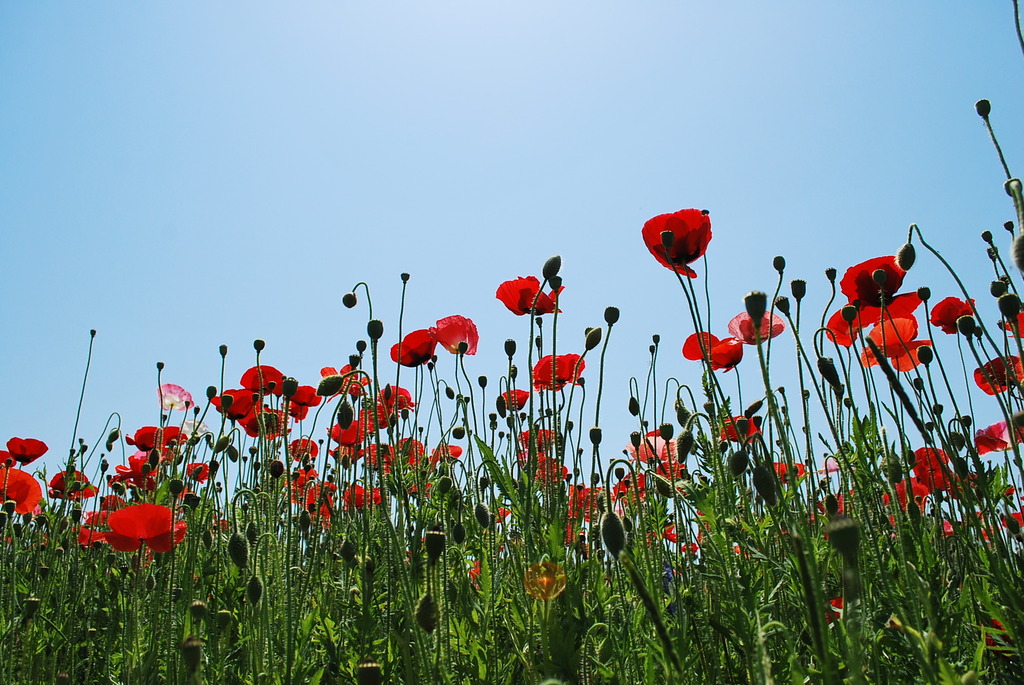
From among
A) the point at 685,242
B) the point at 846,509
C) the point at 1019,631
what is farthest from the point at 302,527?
the point at 1019,631

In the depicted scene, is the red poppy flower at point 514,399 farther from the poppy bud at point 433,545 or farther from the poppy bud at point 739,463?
the poppy bud at point 433,545

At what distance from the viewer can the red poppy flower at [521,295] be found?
2.92 meters

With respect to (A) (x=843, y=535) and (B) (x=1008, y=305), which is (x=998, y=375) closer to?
(B) (x=1008, y=305)

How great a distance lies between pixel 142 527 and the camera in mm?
2064

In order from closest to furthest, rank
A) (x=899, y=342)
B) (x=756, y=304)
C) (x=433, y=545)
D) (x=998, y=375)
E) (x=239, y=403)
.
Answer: (x=756, y=304) → (x=433, y=545) → (x=899, y=342) → (x=998, y=375) → (x=239, y=403)

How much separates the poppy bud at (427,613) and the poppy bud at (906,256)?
1533 millimetres

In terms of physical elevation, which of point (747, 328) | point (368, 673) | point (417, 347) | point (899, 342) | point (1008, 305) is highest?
point (417, 347)

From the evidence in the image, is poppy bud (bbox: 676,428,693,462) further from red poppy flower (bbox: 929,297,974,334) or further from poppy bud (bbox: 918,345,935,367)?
Result: red poppy flower (bbox: 929,297,974,334)

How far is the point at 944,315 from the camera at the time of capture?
3.14 meters

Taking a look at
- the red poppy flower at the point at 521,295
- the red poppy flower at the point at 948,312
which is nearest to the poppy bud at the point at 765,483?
the red poppy flower at the point at 521,295

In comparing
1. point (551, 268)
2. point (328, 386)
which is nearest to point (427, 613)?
point (328, 386)

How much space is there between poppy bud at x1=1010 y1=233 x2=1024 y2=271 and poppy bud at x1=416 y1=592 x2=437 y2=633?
1.08m

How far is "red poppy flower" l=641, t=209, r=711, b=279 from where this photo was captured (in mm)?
2205

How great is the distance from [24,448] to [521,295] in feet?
11.3
